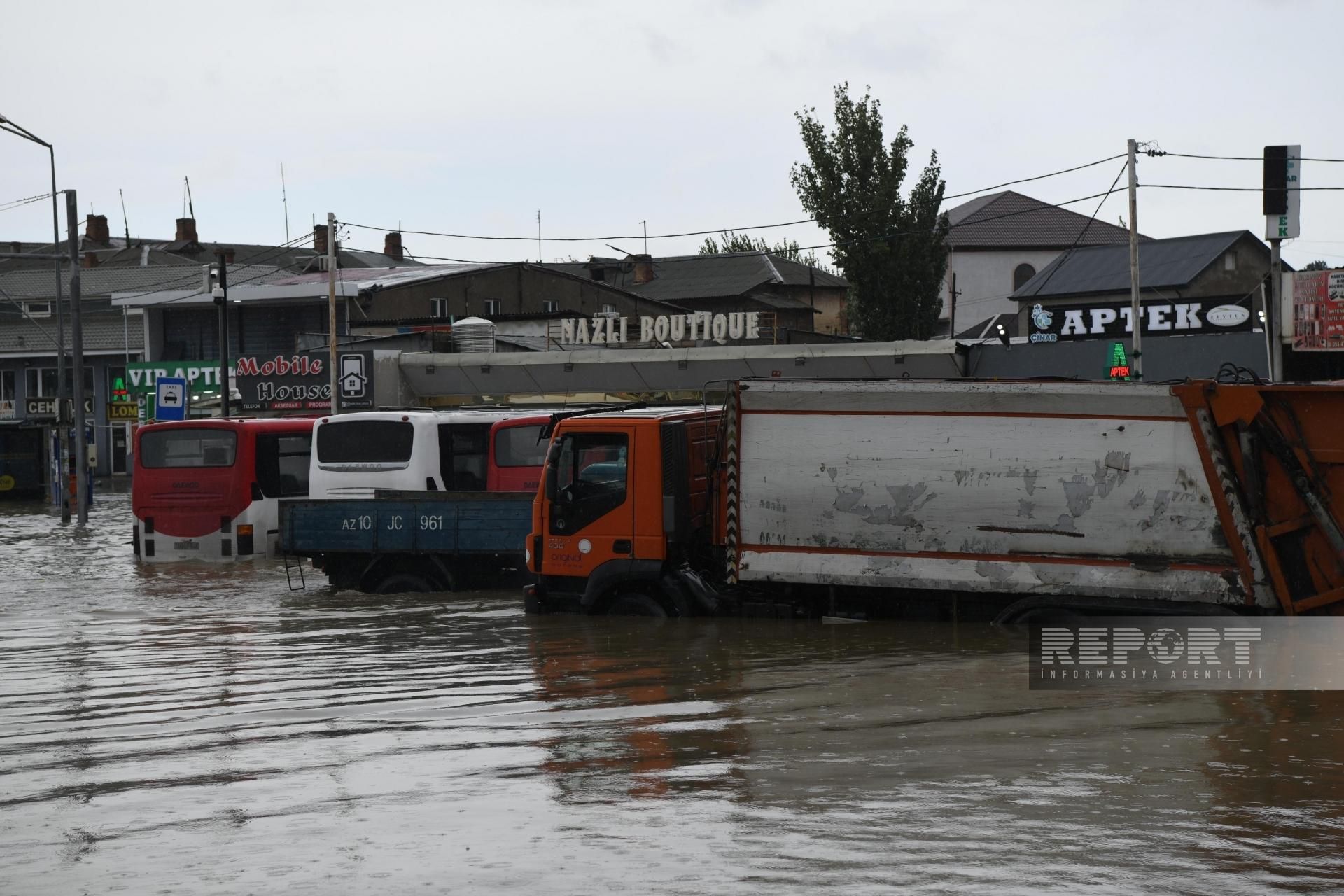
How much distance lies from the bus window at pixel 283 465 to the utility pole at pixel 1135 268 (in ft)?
58.5

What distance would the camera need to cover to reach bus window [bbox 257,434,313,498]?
25.8 meters

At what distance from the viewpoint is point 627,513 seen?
45.6 feet

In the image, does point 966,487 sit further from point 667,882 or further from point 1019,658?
point 667,882

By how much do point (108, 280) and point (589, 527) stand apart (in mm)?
62517

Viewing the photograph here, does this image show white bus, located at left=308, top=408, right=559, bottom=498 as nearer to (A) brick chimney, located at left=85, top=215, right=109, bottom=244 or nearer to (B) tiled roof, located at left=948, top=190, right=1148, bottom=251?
(B) tiled roof, located at left=948, top=190, right=1148, bottom=251

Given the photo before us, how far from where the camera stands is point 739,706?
9.87m

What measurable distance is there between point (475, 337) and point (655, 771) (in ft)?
121

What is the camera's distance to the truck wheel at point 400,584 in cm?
1850

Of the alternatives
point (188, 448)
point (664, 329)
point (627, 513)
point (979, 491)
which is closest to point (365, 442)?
point (188, 448)

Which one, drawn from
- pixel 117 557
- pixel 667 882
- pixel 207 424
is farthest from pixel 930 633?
pixel 117 557

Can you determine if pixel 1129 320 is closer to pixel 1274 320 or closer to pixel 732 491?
pixel 1274 320

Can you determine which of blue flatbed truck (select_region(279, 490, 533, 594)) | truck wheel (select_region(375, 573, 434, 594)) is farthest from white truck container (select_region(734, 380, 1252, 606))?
truck wheel (select_region(375, 573, 434, 594))

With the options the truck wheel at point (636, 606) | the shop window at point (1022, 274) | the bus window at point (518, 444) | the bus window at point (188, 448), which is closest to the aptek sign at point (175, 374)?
the bus window at point (188, 448)

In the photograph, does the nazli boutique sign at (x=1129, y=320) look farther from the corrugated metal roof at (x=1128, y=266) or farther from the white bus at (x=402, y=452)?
the white bus at (x=402, y=452)
